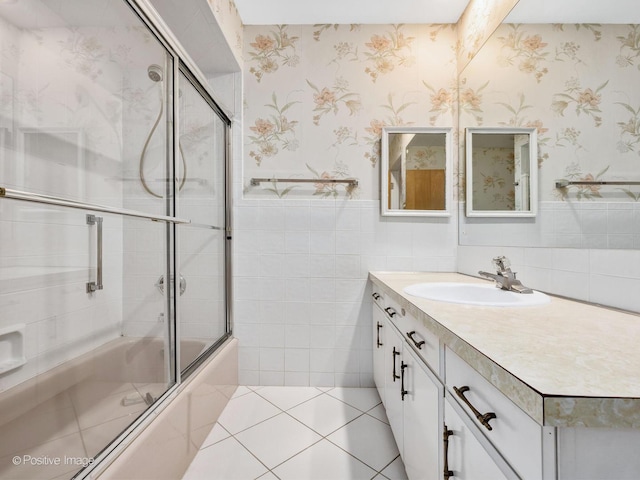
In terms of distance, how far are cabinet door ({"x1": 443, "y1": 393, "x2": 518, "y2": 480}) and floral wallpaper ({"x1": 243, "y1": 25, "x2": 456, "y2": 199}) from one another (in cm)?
146

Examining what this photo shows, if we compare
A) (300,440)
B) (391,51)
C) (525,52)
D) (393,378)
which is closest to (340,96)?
(391,51)

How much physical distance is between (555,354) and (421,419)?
0.56m

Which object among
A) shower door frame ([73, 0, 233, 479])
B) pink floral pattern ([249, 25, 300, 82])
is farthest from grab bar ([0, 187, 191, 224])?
pink floral pattern ([249, 25, 300, 82])

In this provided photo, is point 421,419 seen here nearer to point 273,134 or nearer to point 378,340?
point 378,340

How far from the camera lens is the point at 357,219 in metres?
1.97

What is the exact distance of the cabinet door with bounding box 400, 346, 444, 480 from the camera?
0.83 m

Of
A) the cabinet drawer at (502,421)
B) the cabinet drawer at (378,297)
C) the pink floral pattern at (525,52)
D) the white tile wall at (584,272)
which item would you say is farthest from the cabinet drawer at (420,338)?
the pink floral pattern at (525,52)

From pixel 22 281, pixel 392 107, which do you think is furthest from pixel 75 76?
pixel 392 107

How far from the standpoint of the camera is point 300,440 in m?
1.44

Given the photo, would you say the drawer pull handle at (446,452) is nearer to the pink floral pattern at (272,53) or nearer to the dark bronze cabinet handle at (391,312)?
the dark bronze cabinet handle at (391,312)

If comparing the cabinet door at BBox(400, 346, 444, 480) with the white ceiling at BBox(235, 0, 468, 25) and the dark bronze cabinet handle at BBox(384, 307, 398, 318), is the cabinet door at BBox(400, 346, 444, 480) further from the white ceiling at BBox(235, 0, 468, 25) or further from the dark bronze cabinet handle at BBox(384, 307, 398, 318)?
the white ceiling at BBox(235, 0, 468, 25)

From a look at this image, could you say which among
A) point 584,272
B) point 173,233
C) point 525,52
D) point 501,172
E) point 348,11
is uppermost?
point 348,11

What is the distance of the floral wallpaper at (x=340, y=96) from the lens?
6.48 ft

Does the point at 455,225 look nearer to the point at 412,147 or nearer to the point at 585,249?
the point at 412,147
